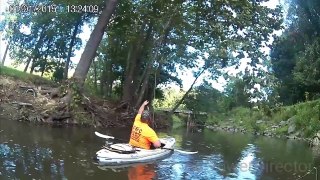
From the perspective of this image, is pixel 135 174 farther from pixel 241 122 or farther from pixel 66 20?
pixel 241 122

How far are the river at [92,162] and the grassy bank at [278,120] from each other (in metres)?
8.82

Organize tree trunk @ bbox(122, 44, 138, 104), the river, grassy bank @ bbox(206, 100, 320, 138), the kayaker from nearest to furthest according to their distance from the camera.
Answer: the river → the kayaker → tree trunk @ bbox(122, 44, 138, 104) → grassy bank @ bbox(206, 100, 320, 138)

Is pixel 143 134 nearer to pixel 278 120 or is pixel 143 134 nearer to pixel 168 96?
pixel 278 120

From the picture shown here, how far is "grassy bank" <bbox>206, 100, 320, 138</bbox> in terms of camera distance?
23.5 m

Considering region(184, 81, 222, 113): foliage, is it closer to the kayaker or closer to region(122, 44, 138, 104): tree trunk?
region(122, 44, 138, 104): tree trunk

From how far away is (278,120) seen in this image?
2964 cm

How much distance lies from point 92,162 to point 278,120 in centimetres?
2268

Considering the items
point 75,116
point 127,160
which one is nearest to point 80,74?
point 75,116

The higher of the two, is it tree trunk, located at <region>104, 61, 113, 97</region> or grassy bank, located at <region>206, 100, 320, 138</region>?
tree trunk, located at <region>104, 61, 113, 97</region>

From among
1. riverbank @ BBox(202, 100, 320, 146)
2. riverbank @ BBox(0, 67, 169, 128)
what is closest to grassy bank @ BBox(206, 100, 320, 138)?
riverbank @ BBox(202, 100, 320, 146)

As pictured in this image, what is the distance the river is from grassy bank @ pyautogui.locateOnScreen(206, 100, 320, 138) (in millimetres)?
8824

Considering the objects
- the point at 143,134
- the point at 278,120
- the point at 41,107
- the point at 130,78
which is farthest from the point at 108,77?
the point at 143,134

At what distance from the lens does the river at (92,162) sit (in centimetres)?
823

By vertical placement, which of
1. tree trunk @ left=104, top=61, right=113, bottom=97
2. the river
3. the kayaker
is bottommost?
the river
